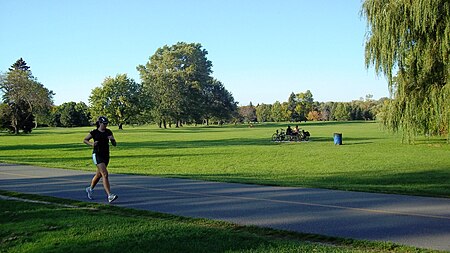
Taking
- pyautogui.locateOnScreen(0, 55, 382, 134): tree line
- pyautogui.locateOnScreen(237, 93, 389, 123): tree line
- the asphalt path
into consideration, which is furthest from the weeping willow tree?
pyautogui.locateOnScreen(237, 93, 389, 123): tree line

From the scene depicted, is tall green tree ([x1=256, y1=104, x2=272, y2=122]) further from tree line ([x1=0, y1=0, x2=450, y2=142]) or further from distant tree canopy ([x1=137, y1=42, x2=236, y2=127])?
distant tree canopy ([x1=137, y1=42, x2=236, y2=127])

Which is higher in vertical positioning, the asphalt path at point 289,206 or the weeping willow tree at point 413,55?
the weeping willow tree at point 413,55

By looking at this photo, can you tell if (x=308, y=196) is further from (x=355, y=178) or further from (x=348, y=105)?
(x=348, y=105)

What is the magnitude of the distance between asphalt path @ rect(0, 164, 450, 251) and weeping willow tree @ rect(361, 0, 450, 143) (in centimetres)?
643

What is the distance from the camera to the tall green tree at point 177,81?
282 feet

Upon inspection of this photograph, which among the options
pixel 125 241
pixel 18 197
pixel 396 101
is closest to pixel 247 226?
pixel 125 241

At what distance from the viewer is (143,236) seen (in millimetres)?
6266

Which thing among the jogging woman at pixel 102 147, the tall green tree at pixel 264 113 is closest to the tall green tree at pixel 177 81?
the tall green tree at pixel 264 113

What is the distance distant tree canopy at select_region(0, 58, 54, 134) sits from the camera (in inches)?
2904

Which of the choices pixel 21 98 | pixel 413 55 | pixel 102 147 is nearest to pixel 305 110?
pixel 21 98

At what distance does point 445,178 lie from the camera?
13797 millimetres

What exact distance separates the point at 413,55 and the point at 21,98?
7294 centimetres

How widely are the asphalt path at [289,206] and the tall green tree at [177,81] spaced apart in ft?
239

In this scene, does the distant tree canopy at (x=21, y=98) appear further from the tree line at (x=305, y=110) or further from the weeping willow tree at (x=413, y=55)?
the tree line at (x=305, y=110)
